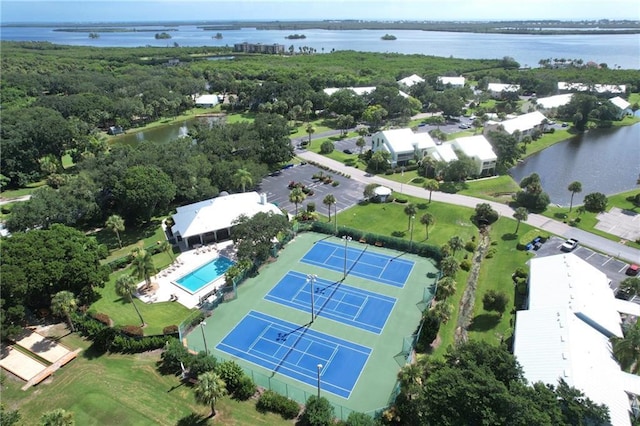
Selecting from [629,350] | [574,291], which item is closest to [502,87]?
[574,291]

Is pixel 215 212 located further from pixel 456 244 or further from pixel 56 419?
pixel 56 419

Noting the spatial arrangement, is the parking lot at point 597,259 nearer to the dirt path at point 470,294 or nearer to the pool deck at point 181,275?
the dirt path at point 470,294

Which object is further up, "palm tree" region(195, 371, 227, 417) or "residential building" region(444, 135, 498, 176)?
"residential building" region(444, 135, 498, 176)

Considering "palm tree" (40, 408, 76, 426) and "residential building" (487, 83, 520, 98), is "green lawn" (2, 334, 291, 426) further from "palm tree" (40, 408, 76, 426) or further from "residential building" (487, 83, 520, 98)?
"residential building" (487, 83, 520, 98)

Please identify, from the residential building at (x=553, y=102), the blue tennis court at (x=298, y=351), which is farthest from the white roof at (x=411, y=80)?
the blue tennis court at (x=298, y=351)

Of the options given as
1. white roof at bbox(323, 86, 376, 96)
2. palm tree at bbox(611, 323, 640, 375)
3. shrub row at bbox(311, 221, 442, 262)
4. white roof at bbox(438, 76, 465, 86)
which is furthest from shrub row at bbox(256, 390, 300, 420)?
white roof at bbox(438, 76, 465, 86)
